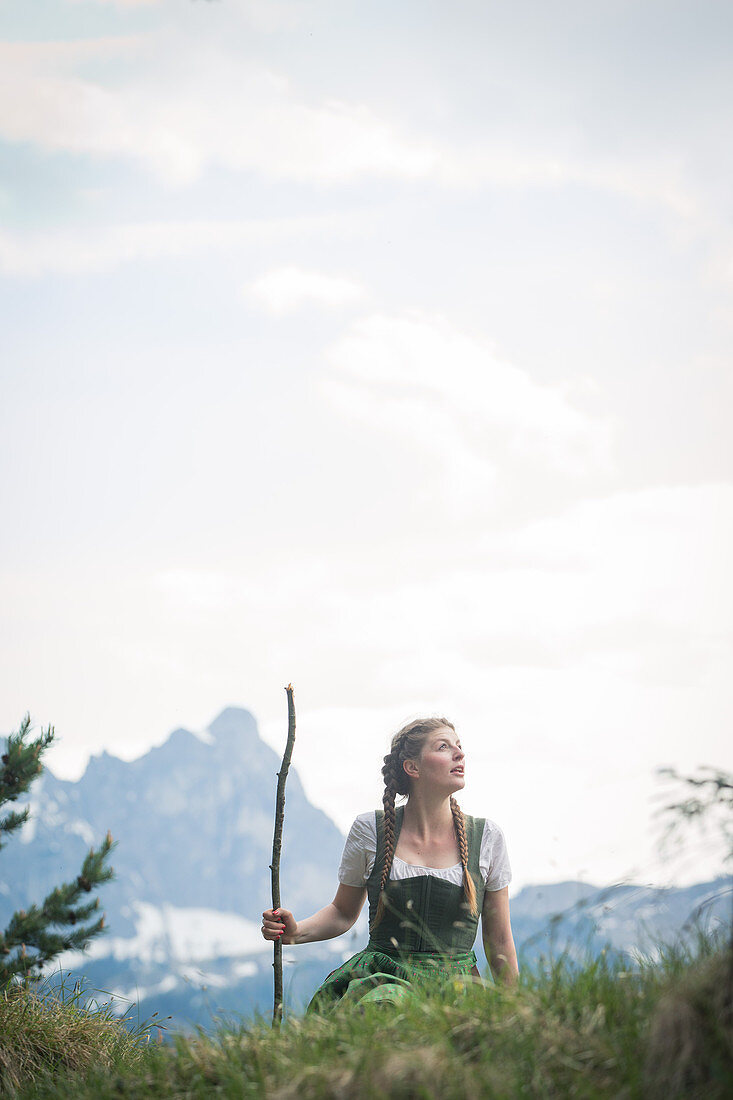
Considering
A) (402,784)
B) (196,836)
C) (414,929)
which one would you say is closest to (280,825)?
(414,929)

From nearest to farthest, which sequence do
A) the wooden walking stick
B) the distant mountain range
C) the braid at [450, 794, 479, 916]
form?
the wooden walking stick → the braid at [450, 794, 479, 916] → the distant mountain range

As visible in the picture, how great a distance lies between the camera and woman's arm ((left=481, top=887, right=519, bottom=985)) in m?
4.45

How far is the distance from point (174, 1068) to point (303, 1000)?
24.2 inches

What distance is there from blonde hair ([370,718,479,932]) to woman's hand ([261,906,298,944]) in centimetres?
44

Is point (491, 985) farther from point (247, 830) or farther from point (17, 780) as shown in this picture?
point (247, 830)

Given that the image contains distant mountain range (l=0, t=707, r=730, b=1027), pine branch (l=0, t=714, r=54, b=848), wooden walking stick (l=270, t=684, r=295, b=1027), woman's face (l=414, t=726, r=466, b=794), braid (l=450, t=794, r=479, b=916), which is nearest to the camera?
wooden walking stick (l=270, t=684, r=295, b=1027)

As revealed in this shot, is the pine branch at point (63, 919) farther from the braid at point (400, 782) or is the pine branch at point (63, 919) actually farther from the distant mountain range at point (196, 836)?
the distant mountain range at point (196, 836)

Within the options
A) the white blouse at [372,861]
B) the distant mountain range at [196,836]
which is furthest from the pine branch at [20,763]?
the distant mountain range at [196,836]

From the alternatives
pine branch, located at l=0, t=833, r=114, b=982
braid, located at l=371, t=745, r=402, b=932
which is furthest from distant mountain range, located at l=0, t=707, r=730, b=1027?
braid, located at l=371, t=745, r=402, b=932

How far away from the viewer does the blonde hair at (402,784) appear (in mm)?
4484

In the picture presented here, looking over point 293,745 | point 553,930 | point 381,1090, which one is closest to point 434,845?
point 293,745

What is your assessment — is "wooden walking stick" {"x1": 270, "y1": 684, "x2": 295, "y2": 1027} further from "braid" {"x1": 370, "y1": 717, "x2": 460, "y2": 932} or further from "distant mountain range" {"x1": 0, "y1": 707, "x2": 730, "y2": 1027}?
"distant mountain range" {"x1": 0, "y1": 707, "x2": 730, "y2": 1027}

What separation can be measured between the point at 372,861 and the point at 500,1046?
1.87 metres

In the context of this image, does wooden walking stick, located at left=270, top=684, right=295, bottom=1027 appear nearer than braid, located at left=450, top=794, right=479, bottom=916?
Yes
